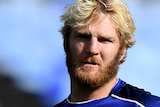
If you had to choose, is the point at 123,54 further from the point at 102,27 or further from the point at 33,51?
the point at 33,51

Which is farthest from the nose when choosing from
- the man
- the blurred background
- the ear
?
the blurred background

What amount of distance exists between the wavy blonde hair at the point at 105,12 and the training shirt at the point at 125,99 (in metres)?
0.16

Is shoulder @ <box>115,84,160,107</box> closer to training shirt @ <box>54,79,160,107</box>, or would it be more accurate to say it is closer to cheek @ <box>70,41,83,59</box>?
training shirt @ <box>54,79,160,107</box>

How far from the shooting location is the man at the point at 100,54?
130cm

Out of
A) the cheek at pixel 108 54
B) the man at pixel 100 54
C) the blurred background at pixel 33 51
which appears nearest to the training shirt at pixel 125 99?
the man at pixel 100 54

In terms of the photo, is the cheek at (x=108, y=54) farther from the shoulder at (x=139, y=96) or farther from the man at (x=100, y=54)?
the shoulder at (x=139, y=96)

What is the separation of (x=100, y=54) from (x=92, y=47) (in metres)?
0.04

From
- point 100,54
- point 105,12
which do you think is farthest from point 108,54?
point 105,12

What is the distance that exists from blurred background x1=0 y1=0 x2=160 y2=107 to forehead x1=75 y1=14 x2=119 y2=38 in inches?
13.0

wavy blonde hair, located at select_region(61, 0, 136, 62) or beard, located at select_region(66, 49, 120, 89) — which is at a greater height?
wavy blonde hair, located at select_region(61, 0, 136, 62)

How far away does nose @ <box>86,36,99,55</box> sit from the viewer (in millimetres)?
1277

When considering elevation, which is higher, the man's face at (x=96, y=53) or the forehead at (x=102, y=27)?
the forehead at (x=102, y=27)

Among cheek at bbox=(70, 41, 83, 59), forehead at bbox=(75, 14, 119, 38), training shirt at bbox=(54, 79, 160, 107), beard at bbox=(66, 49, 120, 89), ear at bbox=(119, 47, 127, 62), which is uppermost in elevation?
forehead at bbox=(75, 14, 119, 38)

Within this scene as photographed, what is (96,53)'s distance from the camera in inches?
50.3
